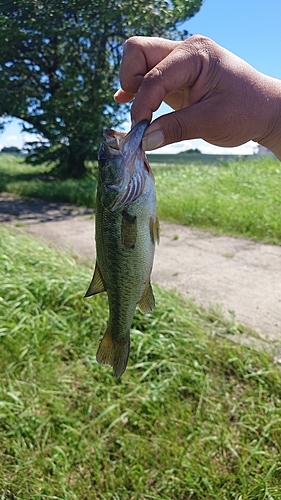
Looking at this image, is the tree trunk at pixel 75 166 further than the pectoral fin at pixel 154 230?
Yes

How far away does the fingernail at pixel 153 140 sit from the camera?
60.6 inches

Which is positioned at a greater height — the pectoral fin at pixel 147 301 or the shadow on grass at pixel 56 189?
the pectoral fin at pixel 147 301

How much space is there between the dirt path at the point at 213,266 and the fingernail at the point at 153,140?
2.88 m

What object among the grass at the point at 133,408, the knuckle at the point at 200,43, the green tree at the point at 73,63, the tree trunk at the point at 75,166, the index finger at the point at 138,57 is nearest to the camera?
the knuckle at the point at 200,43

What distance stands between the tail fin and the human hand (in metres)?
0.67

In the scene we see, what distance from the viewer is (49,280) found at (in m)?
4.31

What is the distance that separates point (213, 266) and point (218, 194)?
3.47 meters

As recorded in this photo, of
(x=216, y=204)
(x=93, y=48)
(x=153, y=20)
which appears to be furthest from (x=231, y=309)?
(x=93, y=48)

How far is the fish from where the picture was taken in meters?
1.49

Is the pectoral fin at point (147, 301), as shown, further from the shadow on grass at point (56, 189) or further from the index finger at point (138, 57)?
the shadow on grass at point (56, 189)

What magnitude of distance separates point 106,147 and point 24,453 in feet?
7.03

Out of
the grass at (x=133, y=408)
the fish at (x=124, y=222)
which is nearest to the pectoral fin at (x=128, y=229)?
the fish at (x=124, y=222)

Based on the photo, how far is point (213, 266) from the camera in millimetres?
6039

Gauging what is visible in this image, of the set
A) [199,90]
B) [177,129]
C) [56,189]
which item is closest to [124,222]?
[177,129]
